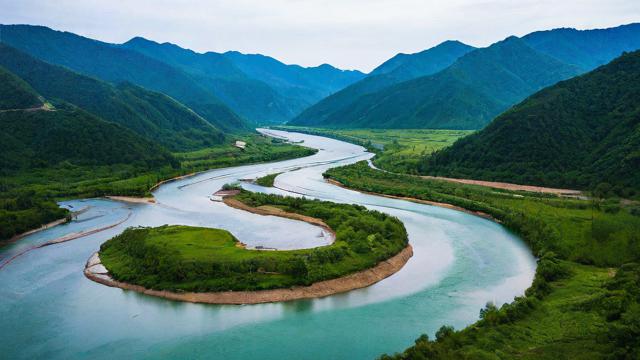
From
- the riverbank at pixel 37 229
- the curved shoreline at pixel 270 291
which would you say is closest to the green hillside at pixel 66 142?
the riverbank at pixel 37 229

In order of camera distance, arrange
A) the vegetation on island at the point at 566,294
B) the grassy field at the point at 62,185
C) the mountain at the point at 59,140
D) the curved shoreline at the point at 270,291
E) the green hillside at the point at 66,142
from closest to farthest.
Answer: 1. the vegetation on island at the point at 566,294
2. the curved shoreline at the point at 270,291
3. the grassy field at the point at 62,185
4. the green hillside at the point at 66,142
5. the mountain at the point at 59,140

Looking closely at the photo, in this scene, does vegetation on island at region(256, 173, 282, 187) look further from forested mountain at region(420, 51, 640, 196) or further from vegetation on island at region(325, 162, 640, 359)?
vegetation on island at region(325, 162, 640, 359)

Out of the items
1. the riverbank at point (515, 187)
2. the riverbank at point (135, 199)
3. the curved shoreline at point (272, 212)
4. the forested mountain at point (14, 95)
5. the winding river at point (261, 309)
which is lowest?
the winding river at point (261, 309)

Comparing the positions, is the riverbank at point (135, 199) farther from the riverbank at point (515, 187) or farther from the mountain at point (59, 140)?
the riverbank at point (515, 187)

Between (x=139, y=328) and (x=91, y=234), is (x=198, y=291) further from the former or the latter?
(x=91, y=234)

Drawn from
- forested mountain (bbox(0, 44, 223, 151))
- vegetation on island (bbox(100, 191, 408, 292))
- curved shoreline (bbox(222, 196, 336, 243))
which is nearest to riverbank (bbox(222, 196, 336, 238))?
curved shoreline (bbox(222, 196, 336, 243))

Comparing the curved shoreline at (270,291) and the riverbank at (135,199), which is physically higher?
the riverbank at (135,199)

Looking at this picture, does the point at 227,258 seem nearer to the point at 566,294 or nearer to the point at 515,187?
the point at 566,294

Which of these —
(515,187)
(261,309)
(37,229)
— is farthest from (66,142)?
(515,187)
